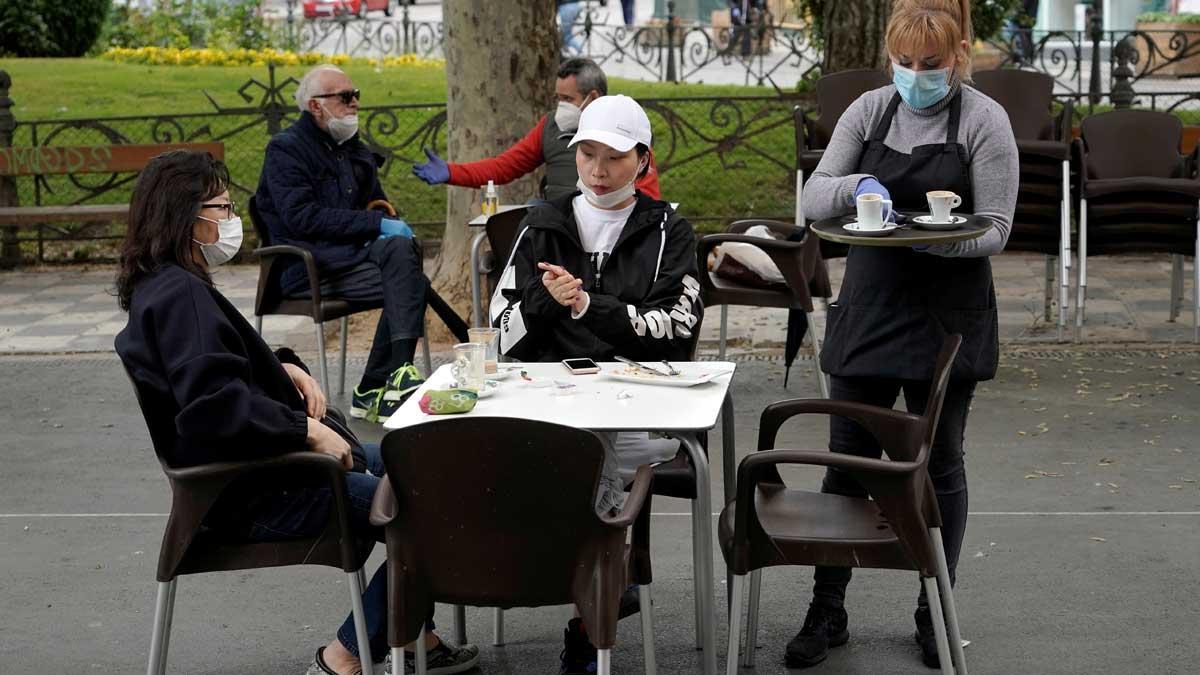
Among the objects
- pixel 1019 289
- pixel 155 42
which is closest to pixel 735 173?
pixel 1019 289

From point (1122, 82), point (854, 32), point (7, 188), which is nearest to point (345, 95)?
point (7, 188)

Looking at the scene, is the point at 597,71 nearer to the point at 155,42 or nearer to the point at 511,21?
the point at 511,21

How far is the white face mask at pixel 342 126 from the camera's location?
7059mm

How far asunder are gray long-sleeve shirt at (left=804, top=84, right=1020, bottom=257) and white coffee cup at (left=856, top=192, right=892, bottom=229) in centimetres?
14

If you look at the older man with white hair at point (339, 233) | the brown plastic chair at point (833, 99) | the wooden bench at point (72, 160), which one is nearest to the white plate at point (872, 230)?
the older man with white hair at point (339, 233)

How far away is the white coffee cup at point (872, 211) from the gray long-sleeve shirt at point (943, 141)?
0.14 m

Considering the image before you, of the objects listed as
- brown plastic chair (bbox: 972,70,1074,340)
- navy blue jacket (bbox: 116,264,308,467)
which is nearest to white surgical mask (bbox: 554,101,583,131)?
brown plastic chair (bbox: 972,70,1074,340)

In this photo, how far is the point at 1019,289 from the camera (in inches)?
381

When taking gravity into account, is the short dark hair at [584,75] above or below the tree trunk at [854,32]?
below

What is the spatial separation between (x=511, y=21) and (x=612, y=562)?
590 centimetres

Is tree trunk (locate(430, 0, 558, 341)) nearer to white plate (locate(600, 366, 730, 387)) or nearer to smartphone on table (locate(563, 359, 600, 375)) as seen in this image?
smartphone on table (locate(563, 359, 600, 375))

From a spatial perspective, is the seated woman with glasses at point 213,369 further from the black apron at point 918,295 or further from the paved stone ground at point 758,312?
the paved stone ground at point 758,312

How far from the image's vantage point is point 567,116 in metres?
7.46

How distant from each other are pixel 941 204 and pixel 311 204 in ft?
12.2
